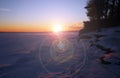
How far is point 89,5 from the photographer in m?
36.4

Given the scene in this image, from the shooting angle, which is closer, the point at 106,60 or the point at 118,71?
the point at 118,71

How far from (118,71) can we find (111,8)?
2653 cm

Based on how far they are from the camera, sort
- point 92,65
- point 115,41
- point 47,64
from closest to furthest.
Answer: point 92,65 → point 47,64 → point 115,41

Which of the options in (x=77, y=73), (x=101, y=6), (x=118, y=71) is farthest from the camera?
(x=101, y=6)

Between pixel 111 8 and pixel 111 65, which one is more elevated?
pixel 111 8

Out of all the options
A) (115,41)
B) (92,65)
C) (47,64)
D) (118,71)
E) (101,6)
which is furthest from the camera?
(101,6)

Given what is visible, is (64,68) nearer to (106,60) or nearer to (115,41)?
(106,60)

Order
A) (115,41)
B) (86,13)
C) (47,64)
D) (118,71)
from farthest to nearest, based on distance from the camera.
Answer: (86,13)
(115,41)
(47,64)
(118,71)

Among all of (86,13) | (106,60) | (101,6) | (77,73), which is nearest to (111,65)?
(106,60)

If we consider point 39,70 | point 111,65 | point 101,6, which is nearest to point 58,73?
point 39,70

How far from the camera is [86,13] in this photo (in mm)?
39938

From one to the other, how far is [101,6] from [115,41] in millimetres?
15074

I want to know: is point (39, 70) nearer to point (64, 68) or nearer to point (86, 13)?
point (64, 68)

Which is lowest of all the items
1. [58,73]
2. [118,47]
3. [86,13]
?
[58,73]
